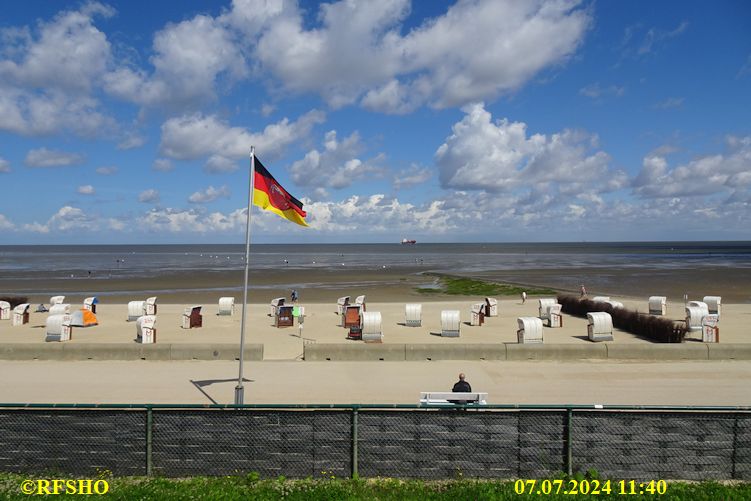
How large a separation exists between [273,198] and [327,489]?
6.97 metres

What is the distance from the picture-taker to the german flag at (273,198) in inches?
495

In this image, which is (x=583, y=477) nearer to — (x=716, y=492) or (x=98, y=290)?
(x=716, y=492)

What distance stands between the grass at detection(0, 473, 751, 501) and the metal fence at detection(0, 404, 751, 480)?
152mm

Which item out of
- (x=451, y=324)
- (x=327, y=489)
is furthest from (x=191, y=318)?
(x=327, y=489)

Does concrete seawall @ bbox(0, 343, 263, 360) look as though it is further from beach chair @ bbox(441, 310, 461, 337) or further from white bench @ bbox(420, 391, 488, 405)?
white bench @ bbox(420, 391, 488, 405)

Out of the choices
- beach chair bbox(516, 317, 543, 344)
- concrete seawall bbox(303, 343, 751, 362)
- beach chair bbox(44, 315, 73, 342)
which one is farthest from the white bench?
beach chair bbox(44, 315, 73, 342)

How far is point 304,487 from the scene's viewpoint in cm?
778

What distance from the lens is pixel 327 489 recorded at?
7.70 meters

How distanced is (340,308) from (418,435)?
20651 millimetres

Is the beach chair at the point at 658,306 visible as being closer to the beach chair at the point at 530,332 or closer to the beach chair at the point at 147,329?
the beach chair at the point at 530,332

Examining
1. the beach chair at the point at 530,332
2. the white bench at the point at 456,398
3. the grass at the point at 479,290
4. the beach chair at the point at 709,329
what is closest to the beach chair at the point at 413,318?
the beach chair at the point at 530,332

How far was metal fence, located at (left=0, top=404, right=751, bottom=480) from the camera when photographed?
7.98 meters

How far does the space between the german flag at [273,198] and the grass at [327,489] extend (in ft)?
20.8

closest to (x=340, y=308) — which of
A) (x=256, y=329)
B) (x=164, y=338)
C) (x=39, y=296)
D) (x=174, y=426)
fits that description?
(x=256, y=329)
